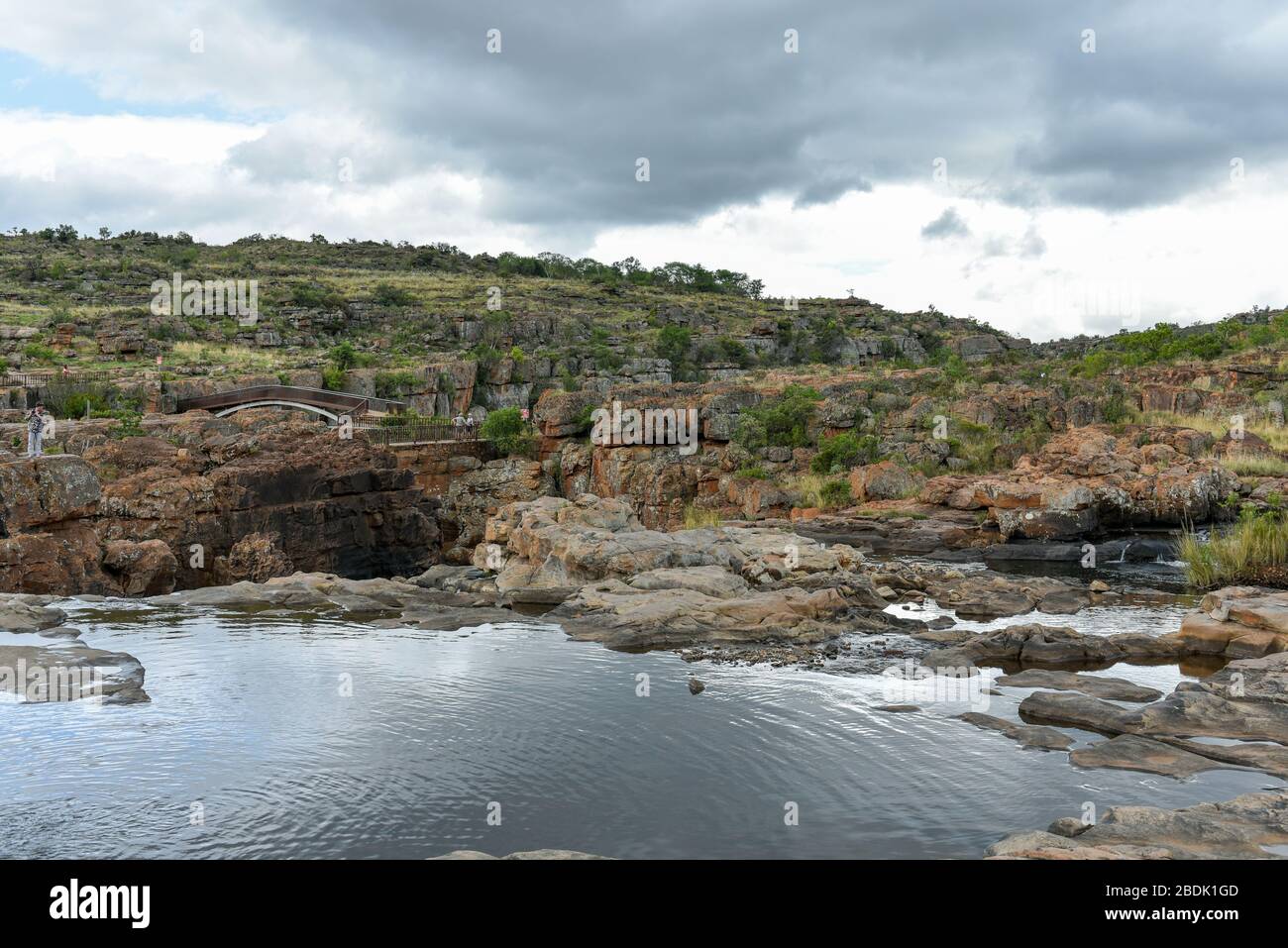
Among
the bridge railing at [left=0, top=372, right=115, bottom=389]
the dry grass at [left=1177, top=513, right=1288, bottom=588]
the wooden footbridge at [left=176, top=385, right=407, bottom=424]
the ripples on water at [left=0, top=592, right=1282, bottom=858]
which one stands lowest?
the ripples on water at [left=0, top=592, right=1282, bottom=858]

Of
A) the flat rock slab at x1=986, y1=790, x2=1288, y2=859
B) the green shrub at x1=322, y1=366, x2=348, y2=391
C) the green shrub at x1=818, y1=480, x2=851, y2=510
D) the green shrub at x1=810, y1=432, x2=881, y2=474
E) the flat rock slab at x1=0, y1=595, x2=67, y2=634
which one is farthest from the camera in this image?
the green shrub at x1=322, y1=366, x2=348, y2=391

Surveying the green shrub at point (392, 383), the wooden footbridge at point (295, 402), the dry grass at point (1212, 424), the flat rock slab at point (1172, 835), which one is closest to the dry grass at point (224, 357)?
the green shrub at point (392, 383)

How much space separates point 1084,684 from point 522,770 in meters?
5.93

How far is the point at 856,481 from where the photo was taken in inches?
1081

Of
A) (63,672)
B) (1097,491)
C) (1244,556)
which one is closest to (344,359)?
(1097,491)

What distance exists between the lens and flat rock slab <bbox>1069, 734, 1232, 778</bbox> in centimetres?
743

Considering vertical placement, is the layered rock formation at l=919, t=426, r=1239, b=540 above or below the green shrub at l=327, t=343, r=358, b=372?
below

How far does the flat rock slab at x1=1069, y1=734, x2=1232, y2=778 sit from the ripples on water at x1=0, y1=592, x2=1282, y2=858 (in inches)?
6.7

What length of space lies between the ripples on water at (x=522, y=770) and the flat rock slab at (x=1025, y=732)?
0.14m

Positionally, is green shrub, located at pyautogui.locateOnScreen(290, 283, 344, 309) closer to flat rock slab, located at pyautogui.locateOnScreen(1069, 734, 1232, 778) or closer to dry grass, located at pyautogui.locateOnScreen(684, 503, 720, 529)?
dry grass, located at pyautogui.locateOnScreen(684, 503, 720, 529)

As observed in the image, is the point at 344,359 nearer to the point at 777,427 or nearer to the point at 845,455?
the point at 777,427

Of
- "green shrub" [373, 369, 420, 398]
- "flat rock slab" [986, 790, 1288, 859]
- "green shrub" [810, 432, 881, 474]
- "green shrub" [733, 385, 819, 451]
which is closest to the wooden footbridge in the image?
"green shrub" [373, 369, 420, 398]
